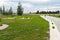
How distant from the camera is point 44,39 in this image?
37.9 feet

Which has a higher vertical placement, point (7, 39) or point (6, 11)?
point (7, 39)

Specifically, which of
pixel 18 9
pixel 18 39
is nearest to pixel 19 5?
pixel 18 9

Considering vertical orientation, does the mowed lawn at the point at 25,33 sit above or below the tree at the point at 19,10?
above

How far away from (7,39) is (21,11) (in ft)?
346

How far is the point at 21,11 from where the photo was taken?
116875 millimetres

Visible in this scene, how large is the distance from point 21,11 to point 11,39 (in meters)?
106

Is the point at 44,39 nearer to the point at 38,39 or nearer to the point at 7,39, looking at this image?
the point at 38,39

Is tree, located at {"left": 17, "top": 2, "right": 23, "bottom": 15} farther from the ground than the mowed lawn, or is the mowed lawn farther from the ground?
the mowed lawn

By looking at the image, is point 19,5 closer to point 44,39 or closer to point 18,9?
point 18,9

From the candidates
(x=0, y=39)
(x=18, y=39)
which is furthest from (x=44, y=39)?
(x=0, y=39)

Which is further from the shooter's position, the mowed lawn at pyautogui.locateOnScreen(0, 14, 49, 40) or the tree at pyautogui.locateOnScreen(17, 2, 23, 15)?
the tree at pyautogui.locateOnScreen(17, 2, 23, 15)

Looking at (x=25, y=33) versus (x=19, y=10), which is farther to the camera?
(x=19, y=10)

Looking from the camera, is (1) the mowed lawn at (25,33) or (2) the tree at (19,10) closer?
(1) the mowed lawn at (25,33)

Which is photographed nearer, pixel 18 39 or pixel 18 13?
pixel 18 39
